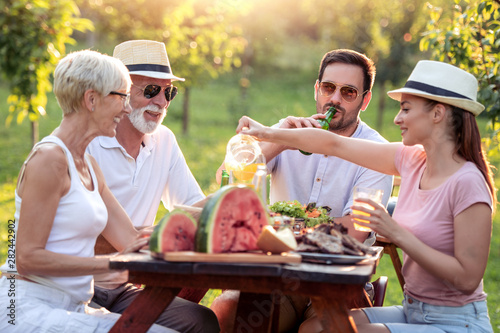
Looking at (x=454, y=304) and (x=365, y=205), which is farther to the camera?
(x=454, y=304)

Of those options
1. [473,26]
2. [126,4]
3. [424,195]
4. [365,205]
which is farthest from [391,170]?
[126,4]

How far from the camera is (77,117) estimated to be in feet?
11.3

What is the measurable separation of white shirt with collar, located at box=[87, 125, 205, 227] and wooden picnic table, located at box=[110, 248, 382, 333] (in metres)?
1.70

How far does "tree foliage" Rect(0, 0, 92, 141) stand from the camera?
10.2 metres

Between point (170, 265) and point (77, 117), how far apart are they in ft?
4.28

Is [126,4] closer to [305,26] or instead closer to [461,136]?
[461,136]

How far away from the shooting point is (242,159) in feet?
12.7

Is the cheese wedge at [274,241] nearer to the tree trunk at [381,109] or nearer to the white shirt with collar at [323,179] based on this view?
the white shirt with collar at [323,179]

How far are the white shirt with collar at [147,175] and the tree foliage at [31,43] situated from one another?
6104 mm

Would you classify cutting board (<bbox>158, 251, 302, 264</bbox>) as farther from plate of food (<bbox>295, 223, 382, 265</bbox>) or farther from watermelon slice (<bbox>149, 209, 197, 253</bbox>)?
plate of food (<bbox>295, 223, 382, 265</bbox>)

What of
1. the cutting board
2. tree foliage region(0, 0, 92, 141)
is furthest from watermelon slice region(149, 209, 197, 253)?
tree foliage region(0, 0, 92, 141)

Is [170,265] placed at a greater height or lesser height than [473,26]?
lesser

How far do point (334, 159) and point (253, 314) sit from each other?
71.1 inches

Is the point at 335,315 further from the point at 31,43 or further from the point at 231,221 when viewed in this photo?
the point at 31,43
